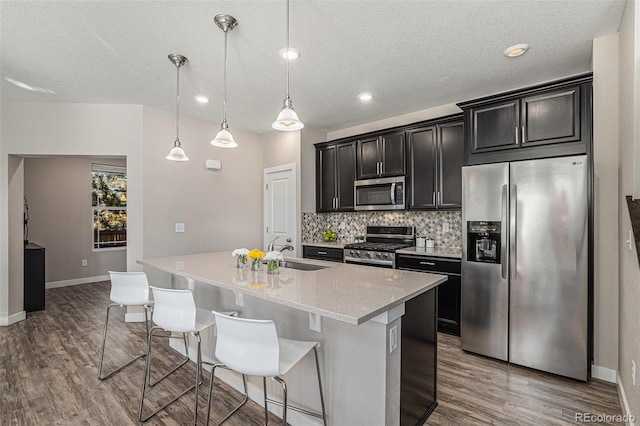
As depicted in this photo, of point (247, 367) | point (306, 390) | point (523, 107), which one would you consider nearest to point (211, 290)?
point (306, 390)

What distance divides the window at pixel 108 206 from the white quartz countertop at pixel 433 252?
5.96 m

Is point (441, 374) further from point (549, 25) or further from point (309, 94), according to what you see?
point (309, 94)

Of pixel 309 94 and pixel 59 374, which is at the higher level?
pixel 309 94

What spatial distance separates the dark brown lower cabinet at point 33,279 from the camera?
4516 mm

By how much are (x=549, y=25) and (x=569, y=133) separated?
894 millimetres

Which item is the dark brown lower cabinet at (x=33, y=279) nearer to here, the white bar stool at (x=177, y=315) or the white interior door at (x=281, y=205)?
the white interior door at (x=281, y=205)

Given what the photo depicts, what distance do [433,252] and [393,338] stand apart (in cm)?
224

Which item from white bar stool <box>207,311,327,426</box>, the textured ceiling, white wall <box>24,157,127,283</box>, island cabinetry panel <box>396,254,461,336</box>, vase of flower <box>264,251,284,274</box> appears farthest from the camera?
white wall <box>24,157,127,283</box>

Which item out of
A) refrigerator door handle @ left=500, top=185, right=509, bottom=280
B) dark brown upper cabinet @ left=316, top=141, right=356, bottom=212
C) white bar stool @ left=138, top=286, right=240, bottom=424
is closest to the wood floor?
white bar stool @ left=138, top=286, right=240, bottom=424

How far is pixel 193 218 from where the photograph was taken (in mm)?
4730

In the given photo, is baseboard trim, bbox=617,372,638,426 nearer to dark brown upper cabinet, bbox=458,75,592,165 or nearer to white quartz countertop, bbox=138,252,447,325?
white quartz countertop, bbox=138,252,447,325

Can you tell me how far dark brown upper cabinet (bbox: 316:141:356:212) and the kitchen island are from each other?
247 centimetres

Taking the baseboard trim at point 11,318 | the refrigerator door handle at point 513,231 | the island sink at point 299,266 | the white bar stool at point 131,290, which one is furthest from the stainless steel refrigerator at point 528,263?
the baseboard trim at point 11,318

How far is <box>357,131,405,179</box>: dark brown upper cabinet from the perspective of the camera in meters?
4.29
